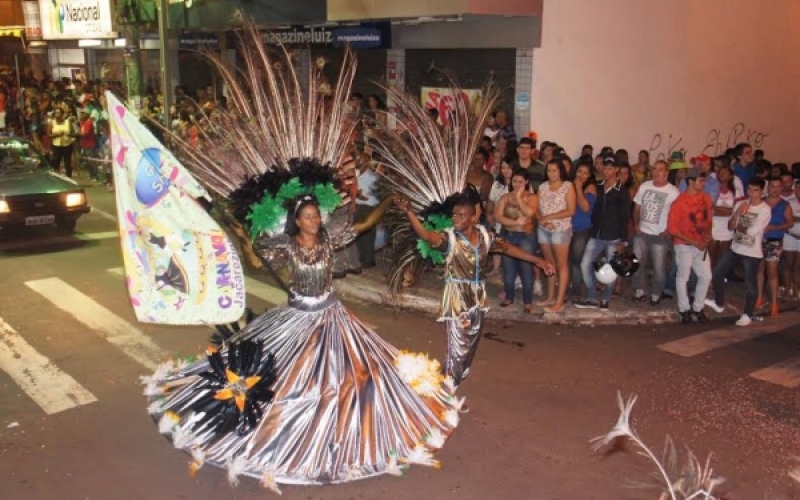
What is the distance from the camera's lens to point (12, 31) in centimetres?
3394

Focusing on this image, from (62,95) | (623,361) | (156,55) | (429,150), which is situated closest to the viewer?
(429,150)

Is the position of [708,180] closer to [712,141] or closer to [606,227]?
[606,227]

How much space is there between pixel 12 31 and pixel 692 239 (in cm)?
3239

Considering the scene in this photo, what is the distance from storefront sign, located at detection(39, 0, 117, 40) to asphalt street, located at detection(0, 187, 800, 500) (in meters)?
14.8

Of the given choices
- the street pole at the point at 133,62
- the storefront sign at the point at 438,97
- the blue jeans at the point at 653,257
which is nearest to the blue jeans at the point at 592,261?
the blue jeans at the point at 653,257

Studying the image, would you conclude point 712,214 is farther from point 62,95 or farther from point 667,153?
point 62,95

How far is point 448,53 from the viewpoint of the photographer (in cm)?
1622

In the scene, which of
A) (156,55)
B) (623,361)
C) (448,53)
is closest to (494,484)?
(623,361)

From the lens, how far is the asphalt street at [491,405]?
5875 mm

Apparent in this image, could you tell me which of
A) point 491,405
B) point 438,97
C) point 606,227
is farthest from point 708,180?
point 438,97

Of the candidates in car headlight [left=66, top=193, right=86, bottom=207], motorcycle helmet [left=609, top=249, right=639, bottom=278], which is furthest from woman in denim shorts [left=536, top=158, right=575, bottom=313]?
car headlight [left=66, top=193, right=86, bottom=207]

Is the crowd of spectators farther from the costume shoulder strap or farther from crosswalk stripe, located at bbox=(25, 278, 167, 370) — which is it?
the costume shoulder strap

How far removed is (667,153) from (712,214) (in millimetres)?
6722

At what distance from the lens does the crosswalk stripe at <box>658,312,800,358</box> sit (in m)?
9.01
